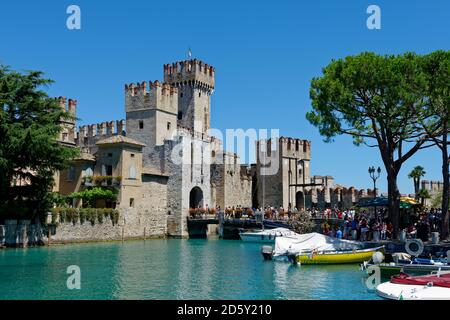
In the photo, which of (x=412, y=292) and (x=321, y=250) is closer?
(x=412, y=292)

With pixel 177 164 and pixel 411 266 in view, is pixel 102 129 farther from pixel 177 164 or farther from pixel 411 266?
pixel 411 266

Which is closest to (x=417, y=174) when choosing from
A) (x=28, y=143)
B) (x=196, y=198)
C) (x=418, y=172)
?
(x=418, y=172)

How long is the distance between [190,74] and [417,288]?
43630 millimetres

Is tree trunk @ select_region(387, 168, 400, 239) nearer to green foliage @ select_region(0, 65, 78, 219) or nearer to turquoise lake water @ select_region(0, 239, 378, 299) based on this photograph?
turquoise lake water @ select_region(0, 239, 378, 299)

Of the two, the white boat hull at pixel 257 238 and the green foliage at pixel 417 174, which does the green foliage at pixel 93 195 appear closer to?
the white boat hull at pixel 257 238

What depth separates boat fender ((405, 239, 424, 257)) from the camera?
1999cm

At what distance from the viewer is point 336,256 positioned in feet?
76.6

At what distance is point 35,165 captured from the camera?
105 feet

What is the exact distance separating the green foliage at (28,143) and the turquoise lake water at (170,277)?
16.5 feet

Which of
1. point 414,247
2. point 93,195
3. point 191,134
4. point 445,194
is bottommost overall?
point 414,247

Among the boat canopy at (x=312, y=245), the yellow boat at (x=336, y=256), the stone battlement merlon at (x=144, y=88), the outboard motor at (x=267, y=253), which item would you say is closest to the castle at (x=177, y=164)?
the stone battlement merlon at (x=144, y=88)

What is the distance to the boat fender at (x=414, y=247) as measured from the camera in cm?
1999
